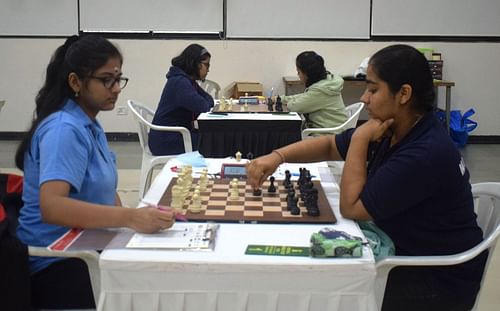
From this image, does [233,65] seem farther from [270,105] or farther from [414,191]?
[414,191]

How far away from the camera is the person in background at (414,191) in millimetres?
1721

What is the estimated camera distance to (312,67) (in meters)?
4.97

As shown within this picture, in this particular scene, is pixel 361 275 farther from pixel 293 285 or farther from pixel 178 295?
pixel 178 295

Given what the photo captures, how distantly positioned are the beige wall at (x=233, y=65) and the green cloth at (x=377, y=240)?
5560 mm

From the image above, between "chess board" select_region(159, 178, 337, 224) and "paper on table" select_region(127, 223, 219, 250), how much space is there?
10 cm

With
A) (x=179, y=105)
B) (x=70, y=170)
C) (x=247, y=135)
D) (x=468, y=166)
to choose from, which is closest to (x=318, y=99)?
(x=247, y=135)

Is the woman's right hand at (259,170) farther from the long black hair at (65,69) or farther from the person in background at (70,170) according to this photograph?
the long black hair at (65,69)

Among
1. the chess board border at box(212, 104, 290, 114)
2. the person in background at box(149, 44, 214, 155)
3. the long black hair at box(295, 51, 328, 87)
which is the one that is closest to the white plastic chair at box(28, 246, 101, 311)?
the person in background at box(149, 44, 214, 155)

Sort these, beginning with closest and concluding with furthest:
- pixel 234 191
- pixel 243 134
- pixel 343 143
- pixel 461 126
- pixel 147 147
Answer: pixel 234 191 → pixel 343 143 → pixel 243 134 → pixel 147 147 → pixel 461 126

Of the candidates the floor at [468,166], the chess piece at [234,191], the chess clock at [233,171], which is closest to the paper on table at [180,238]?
the chess piece at [234,191]

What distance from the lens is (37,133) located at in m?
1.73

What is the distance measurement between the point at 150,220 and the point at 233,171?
0.78 metres

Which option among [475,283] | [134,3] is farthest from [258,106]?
[475,283]

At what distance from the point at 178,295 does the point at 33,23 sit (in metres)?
6.48
